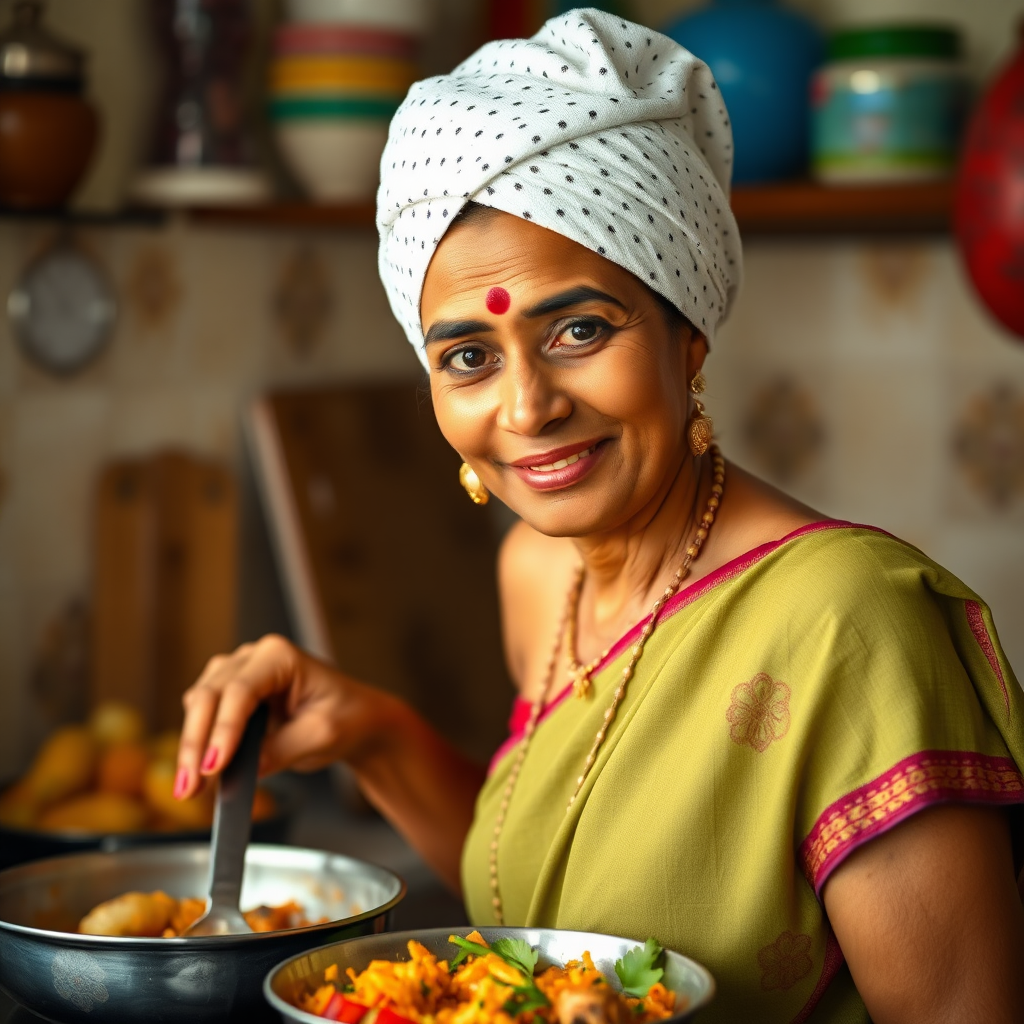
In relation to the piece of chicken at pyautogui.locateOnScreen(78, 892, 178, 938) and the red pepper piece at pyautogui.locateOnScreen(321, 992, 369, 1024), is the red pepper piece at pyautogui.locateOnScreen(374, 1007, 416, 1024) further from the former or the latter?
the piece of chicken at pyautogui.locateOnScreen(78, 892, 178, 938)

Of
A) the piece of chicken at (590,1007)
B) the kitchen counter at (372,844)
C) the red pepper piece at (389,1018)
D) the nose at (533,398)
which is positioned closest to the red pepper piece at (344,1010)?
the red pepper piece at (389,1018)

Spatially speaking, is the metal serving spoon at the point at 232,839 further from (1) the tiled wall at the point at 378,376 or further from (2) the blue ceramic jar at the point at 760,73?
(2) the blue ceramic jar at the point at 760,73

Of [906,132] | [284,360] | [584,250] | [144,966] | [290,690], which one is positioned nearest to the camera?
[144,966]

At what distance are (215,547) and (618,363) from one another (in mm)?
1204

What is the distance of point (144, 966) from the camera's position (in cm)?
96

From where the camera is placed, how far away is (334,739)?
1388mm

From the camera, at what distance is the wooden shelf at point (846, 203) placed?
1965 mm

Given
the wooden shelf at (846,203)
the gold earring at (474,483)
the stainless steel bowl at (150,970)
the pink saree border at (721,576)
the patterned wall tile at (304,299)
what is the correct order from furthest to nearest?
1. the patterned wall tile at (304,299)
2. the wooden shelf at (846,203)
3. the gold earring at (474,483)
4. the pink saree border at (721,576)
5. the stainless steel bowl at (150,970)

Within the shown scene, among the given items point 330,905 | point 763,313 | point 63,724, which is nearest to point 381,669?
point 63,724

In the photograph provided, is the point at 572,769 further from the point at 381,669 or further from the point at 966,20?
the point at 966,20

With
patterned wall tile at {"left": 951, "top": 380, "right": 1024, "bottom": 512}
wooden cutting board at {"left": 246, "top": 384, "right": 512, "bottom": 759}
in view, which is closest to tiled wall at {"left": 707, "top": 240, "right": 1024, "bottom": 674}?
patterned wall tile at {"left": 951, "top": 380, "right": 1024, "bottom": 512}

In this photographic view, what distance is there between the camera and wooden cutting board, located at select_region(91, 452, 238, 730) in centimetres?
211

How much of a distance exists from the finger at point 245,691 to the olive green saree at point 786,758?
30cm

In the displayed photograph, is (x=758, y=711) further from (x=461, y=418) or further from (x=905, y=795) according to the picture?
(x=461, y=418)
